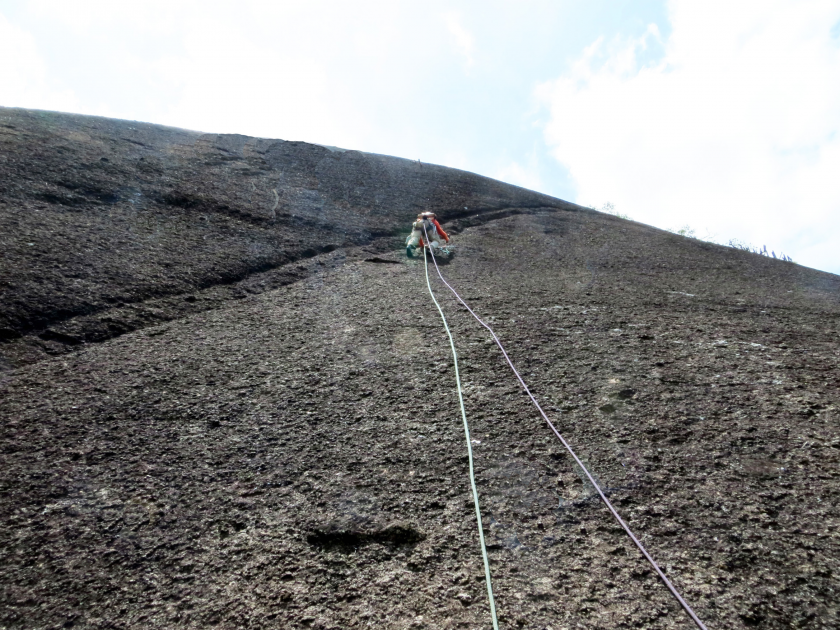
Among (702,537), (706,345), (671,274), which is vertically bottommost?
(702,537)

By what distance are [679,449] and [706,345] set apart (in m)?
1.63

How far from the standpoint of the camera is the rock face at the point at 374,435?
209cm

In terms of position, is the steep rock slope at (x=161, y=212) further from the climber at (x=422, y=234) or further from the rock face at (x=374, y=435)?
the climber at (x=422, y=234)

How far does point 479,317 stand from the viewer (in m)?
4.80

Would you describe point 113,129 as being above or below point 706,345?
above

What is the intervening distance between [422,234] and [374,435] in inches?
177

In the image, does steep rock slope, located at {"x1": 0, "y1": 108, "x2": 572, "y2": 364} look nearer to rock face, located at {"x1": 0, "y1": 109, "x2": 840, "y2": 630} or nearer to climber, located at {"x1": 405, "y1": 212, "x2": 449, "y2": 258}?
rock face, located at {"x1": 0, "y1": 109, "x2": 840, "y2": 630}

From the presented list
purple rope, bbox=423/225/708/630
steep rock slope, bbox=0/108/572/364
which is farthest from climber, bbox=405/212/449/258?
purple rope, bbox=423/225/708/630

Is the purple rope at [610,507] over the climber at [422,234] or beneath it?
beneath

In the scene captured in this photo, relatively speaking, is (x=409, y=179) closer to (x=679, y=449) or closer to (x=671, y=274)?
(x=671, y=274)

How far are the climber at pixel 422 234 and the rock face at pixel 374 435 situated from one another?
71 cm

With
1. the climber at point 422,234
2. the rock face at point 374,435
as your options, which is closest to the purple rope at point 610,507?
the rock face at point 374,435

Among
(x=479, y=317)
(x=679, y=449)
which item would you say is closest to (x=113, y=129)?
(x=479, y=317)

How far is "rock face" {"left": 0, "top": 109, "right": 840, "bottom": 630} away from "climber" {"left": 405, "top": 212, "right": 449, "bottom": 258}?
2.32ft
